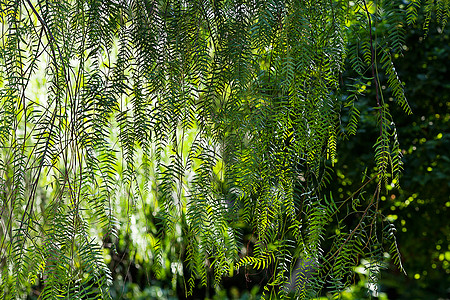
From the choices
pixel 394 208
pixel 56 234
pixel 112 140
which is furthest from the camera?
pixel 394 208

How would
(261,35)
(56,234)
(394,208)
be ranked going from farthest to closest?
(394,208) → (261,35) → (56,234)

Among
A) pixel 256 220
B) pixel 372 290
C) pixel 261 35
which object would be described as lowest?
pixel 372 290

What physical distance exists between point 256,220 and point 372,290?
0.30 metres

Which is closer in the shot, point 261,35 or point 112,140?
point 261,35

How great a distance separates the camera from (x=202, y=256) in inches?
32.7

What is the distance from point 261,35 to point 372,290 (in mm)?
541

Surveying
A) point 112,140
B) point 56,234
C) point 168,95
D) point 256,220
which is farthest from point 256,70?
point 112,140

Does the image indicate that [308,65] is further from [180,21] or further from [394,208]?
[394,208]

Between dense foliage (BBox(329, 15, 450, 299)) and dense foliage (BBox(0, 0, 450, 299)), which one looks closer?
dense foliage (BBox(0, 0, 450, 299))

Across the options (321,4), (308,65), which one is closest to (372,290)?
(308,65)

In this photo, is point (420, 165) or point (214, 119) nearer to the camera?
point (214, 119)

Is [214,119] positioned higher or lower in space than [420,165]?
higher

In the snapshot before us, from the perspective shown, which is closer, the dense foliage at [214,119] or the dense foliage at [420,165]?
the dense foliage at [214,119]

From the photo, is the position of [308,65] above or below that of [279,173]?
above
